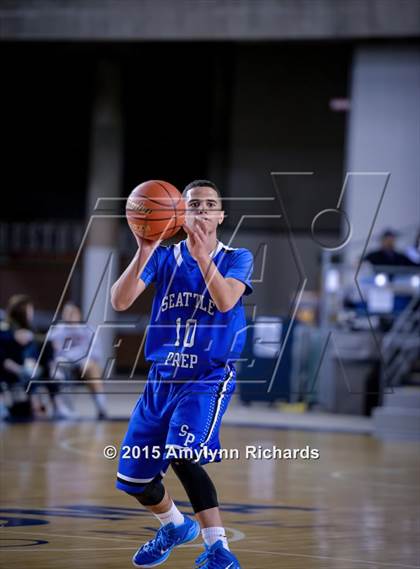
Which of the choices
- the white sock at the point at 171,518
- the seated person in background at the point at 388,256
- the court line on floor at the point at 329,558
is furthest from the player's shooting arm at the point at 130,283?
the seated person in background at the point at 388,256

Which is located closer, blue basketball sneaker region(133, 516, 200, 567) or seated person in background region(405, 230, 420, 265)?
blue basketball sneaker region(133, 516, 200, 567)

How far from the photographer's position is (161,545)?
512 centimetres

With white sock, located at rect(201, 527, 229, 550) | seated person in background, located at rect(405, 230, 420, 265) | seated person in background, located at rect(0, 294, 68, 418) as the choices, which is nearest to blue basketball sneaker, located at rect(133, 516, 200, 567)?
white sock, located at rect(201, 527, 229, 550)

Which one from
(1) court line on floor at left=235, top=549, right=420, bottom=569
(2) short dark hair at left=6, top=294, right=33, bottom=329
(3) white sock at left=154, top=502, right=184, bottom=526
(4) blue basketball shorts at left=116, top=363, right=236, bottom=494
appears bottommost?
(1) court line on floor at left=235, top=549, right=420, bottom=569

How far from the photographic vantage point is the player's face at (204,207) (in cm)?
494

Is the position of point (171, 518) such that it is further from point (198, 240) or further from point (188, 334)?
point (198, 240)

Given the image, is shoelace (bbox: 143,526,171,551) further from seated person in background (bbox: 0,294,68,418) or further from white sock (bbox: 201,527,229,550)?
seated person in background (bbox: 0,294,68,418)

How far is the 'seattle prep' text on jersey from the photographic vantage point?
4.96 meters

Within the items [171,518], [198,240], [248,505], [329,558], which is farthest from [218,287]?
[248,505]

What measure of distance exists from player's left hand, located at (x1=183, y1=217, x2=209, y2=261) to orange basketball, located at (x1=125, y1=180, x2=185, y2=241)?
19cm

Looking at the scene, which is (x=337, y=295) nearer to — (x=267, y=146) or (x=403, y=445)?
(x=403, y=445)

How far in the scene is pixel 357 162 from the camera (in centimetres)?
1947

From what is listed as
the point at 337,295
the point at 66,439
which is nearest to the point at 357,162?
the point at 337,295

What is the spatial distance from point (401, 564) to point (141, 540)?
1399 mm
